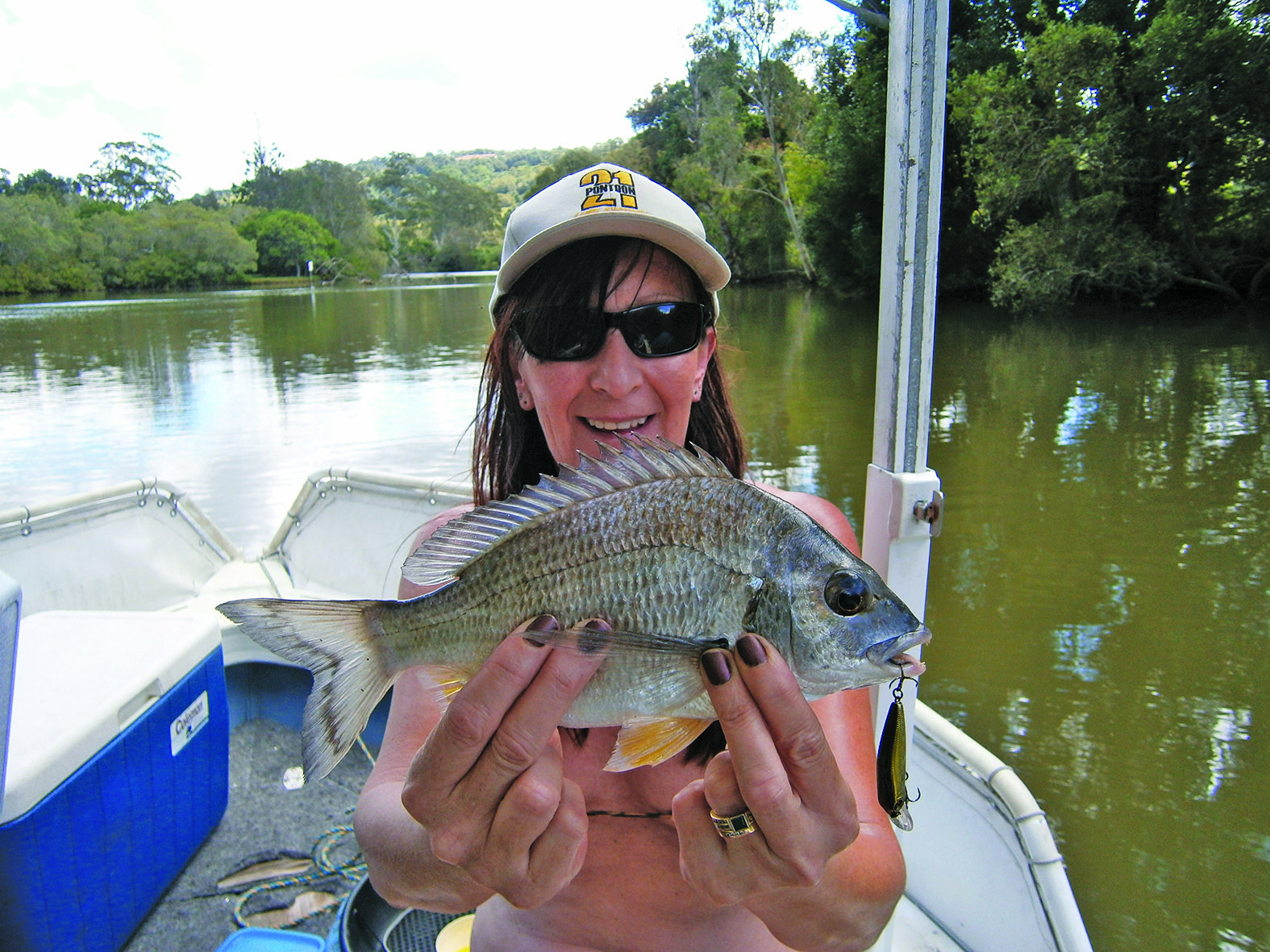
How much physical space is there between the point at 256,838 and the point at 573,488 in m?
3.07

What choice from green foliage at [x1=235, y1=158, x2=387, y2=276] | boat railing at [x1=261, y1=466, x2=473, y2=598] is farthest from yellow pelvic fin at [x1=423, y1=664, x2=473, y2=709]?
green foliage at [x1=235, y1=158, x2=387, y2=276]

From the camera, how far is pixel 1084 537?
8.77m

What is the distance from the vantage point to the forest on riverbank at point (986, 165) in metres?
20.3

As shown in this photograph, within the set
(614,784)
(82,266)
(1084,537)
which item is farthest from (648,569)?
(82,266)

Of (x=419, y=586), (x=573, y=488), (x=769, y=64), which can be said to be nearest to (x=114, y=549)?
(x=419, y=586)

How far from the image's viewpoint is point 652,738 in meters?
1.27

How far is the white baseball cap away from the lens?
5.40ft

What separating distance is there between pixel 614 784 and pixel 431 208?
114176 millimetres

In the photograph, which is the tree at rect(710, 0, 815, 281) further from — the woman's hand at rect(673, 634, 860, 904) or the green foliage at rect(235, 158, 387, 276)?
the green foliage at rect(235, 158, 387, 276)

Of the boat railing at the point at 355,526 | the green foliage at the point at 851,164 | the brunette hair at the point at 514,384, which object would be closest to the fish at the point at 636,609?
the brunette hair at the point at 514,384

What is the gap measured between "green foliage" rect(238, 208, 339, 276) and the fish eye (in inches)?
3405

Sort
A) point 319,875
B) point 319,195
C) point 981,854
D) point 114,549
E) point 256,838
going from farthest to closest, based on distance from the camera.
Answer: point 319,195
point 114,549
point 256,838
point 319,875
point 981,854

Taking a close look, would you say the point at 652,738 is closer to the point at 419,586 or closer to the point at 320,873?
the point at 419,586

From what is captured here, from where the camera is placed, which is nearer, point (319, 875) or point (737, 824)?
point (737, 824)
